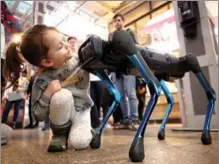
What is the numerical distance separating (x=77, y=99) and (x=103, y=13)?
13.8ft

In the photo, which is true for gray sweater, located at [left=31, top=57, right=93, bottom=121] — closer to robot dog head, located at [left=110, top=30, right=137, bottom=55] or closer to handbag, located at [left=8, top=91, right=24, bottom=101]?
robot dog head, located at [left=110, top=30, right=137, bottom=55]

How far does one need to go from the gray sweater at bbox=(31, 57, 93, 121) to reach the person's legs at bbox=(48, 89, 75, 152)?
0.04 m

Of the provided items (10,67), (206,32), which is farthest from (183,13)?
(10,67)

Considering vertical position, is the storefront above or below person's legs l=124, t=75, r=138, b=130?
above

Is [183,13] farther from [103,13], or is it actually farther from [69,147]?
[103,13]

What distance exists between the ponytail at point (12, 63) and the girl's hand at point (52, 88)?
0.44 meters

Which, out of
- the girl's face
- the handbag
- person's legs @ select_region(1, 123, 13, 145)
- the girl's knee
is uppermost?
the handbag

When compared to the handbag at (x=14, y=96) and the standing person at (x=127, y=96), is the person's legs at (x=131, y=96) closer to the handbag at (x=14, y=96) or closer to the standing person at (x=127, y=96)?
the standing person at (x=127, y=96)

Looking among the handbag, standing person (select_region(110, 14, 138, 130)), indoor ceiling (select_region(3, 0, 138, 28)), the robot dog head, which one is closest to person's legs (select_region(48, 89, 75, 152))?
the robot dog head

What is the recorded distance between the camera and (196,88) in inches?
62.7

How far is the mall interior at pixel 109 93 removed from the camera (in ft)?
1.92

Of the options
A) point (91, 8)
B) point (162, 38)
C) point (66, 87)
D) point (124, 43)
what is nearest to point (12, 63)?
point (66, 87)

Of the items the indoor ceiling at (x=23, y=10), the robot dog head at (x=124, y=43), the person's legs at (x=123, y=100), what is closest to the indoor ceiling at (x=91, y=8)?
the indoor ceiling at (x=23, y=10)

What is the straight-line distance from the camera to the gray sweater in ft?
2.46
